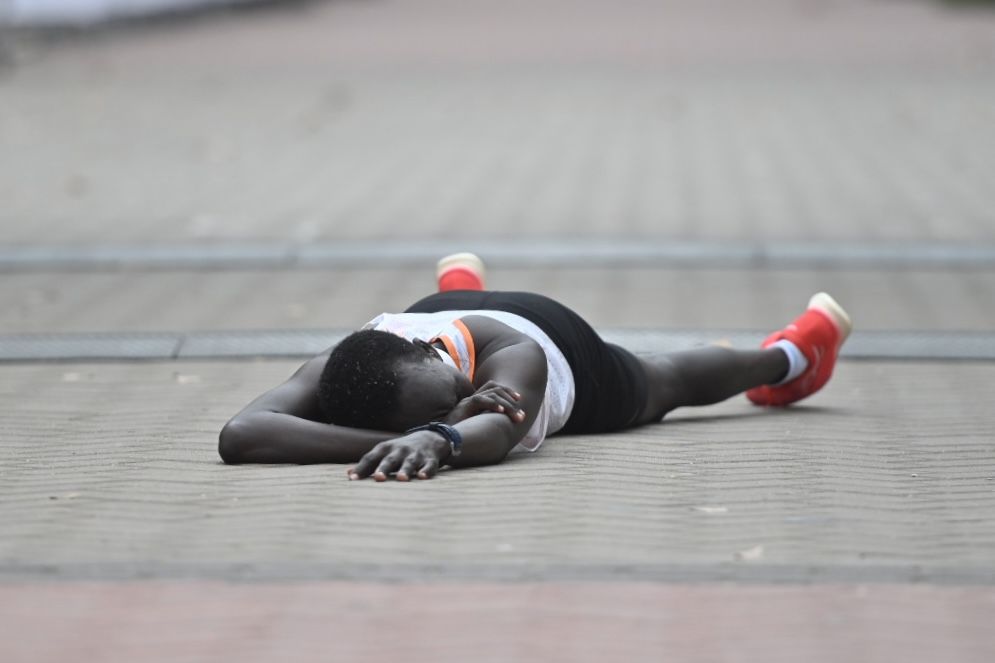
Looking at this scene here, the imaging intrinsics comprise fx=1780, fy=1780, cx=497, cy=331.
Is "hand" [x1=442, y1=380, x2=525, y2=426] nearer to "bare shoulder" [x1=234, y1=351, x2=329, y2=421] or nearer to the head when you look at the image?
the head

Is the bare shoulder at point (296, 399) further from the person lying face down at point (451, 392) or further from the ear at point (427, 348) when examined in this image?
the ear at point (427, 348)

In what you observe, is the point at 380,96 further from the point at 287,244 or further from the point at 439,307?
the point at 439,307

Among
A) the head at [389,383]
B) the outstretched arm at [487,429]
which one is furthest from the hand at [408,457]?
the head at [389,383]

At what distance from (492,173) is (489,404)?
817 cm

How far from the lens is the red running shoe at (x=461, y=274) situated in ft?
20.8

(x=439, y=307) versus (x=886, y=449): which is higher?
(x=439, y=307)

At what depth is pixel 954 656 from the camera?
11.7ft

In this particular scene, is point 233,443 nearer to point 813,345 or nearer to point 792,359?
point 792,359

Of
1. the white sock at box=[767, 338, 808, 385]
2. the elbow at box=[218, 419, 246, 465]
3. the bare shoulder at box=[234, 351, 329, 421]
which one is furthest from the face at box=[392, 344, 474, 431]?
the white sock at box=[767, 338, 808, 385]

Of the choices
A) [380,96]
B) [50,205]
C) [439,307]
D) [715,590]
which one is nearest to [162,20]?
[380,96]

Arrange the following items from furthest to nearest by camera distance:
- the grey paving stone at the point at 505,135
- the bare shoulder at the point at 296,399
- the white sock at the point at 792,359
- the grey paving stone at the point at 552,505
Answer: the grey paving stone at the point at 505,135
the white sock at the point at 792,359
the bare shoulder at the point at 296,399
the grey paving stone at the point at 552,505

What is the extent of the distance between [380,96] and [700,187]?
6.97m

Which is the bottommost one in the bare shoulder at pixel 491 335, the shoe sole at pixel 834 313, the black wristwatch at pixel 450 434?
the shoe sole at pixel 834 313

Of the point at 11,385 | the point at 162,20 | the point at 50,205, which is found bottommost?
the point at 162,20
